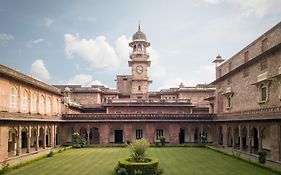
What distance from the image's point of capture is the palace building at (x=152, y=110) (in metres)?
23.4

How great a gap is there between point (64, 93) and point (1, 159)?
752 inches

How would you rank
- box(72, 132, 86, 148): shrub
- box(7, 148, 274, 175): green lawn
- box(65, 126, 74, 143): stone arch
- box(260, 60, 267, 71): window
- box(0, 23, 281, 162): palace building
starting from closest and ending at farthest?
box(7, 148, 274, 175): green lawn
box(0, 23, 281, 162): palace building
box(260, 60, 267, 71): window
box(72, 132, 86, 148): shrub
box(65, 126, 74, 143): stone arch

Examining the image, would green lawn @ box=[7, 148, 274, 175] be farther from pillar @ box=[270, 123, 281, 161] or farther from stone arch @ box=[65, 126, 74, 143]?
stone arch @ box=[65, 126, 74, 143]

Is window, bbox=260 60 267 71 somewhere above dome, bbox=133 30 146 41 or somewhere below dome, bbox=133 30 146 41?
below

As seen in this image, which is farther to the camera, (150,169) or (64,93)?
(64,93)

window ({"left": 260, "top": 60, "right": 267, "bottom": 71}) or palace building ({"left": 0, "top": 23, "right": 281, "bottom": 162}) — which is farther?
window ({"left": 260, "top": 60, "right": 267, "bottom": 71})

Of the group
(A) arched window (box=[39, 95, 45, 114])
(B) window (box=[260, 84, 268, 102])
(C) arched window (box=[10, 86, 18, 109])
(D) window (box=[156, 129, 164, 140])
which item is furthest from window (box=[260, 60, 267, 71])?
(A) arched window (box=[39, 95, 45, 114])

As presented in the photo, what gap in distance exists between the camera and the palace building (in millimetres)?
23438

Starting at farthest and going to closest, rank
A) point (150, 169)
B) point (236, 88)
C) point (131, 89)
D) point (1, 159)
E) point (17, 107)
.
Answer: point (131, 89) → point (236, 88) → point (17, 107) → point (1, 159) → point (150, 169)

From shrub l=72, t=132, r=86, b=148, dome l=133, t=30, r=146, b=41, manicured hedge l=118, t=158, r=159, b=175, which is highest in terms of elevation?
dome l=133, t=30, r=146, b=41

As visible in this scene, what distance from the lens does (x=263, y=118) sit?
→ 21781mm

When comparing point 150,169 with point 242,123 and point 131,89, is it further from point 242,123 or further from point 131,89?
point 131,89

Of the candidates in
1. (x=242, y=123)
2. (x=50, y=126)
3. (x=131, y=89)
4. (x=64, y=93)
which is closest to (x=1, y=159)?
(x=50, y=126)

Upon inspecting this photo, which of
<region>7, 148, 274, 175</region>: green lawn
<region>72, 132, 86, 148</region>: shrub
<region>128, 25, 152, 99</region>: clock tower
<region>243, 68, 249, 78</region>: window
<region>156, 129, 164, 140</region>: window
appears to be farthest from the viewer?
<region>128, 25, 152, 99</region>: clock tower
